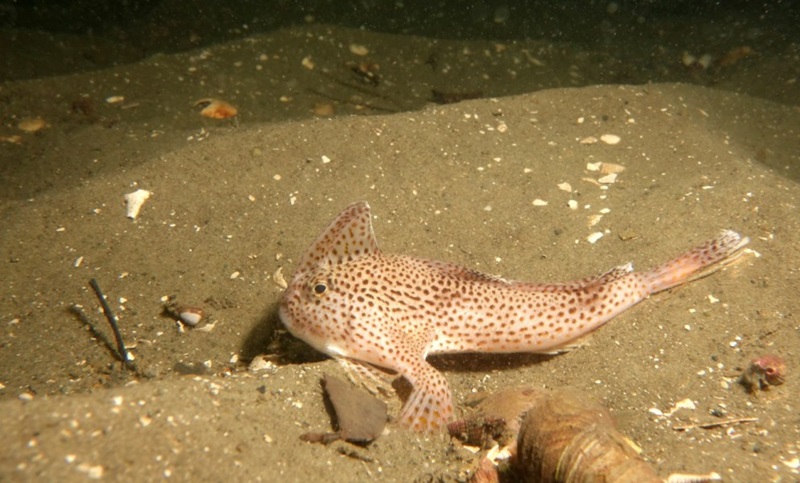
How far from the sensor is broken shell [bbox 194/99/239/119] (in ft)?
22.3

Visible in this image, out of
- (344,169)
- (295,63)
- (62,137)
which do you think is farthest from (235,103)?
(344,169)

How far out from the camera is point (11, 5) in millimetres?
7742

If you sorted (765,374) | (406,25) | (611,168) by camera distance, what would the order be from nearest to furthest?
(765,374), (611,168), (406,25)

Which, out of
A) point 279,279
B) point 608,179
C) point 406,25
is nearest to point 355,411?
point 279,279

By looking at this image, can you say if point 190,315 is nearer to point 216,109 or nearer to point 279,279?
point 279,279

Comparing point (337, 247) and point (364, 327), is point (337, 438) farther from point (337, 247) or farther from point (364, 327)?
point (337, 247)

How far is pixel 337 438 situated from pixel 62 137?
5558 millimetres

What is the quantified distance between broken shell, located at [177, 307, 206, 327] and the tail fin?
377cm

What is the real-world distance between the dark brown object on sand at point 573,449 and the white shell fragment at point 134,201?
4115 mm

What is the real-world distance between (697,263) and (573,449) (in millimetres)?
2481

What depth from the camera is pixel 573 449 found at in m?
2.43

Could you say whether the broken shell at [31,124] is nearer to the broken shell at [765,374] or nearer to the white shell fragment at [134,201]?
the white shell fragment at [134,201]

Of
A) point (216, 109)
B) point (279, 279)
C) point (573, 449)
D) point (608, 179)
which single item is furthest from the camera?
point (216, 109)

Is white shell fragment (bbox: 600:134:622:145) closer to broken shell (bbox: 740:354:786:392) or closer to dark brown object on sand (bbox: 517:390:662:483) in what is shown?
broken shell (bbox: 740:354:786:392)
